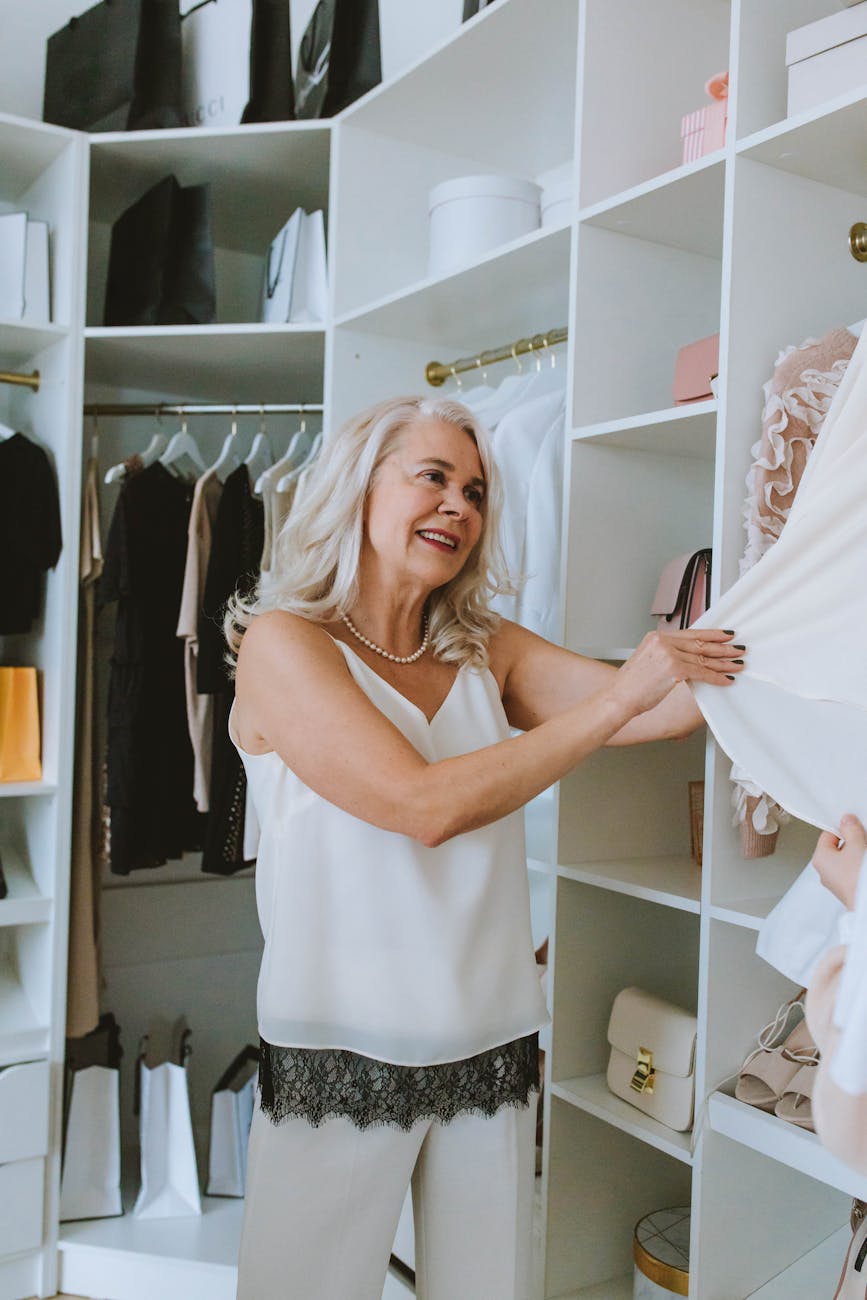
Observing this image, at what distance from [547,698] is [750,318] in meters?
0.65

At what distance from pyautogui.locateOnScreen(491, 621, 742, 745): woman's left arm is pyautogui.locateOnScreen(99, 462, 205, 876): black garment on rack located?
42.9 inches

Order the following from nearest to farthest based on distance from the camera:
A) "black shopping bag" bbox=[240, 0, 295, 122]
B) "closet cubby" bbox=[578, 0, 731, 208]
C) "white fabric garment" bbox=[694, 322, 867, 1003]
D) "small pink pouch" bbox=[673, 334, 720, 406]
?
1. "white fabric garment" bbox=[694, 322, 867, 1003]
2. "small pink pouch" bbox=[673, 334, 720, 406]
3. "closet cubby" bbox=[578, 0, 731, 208]
4. "black shopping bag" bbox=[240, 0, 295, 122]

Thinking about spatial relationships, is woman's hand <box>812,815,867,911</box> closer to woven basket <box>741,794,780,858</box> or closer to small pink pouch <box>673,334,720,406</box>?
woven basket <box>741,794,780,858</box>

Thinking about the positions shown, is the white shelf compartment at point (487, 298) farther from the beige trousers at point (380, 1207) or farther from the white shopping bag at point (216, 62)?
the beige trousers at point (380, 1207)

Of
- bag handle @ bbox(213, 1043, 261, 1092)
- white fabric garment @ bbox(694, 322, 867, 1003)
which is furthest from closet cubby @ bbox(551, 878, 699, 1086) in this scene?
bag handle @ bbox(213, 1043, 261, 1092)

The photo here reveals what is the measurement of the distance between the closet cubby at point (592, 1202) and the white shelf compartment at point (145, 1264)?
2.97ft

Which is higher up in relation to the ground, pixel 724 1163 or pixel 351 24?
pixel 351 24

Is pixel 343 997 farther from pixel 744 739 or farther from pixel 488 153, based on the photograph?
pixel 488 153

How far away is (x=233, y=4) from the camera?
270cm

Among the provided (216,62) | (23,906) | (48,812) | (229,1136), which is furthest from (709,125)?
(229,1136)

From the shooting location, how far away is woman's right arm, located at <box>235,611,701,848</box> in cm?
144

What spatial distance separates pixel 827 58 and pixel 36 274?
182 centimetres

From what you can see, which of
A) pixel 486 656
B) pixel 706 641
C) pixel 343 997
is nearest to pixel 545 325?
pixel 486 656

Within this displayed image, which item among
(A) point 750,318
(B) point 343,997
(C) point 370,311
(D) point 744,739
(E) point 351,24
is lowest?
(B) point 343,997
